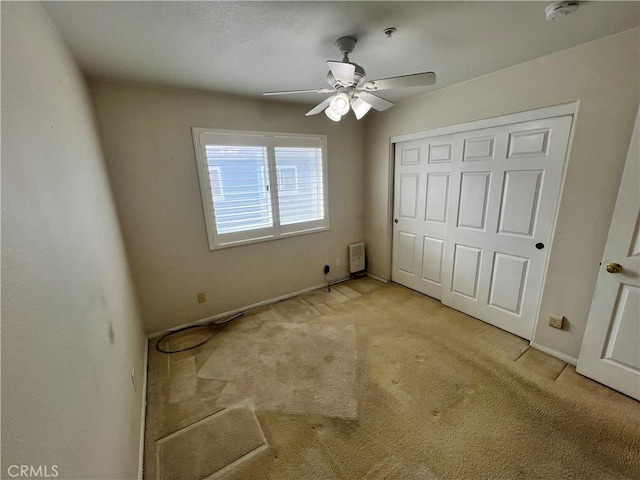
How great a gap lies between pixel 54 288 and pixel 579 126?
3147 millimetres

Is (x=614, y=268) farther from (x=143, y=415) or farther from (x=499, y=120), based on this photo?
(x=143, y=415)

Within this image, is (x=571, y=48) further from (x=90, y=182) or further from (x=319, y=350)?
(x=90, y=182)

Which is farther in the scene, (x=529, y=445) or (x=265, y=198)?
(x=265, y=198)

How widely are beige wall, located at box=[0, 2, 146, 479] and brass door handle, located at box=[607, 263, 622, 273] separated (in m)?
2.94

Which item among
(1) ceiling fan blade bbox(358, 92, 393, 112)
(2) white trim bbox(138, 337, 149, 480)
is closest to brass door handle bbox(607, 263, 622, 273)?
(1) ceiling fan blade bbox(358, 92, 393, 112)

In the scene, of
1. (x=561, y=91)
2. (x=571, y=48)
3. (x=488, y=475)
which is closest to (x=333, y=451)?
(x=488, y=475)

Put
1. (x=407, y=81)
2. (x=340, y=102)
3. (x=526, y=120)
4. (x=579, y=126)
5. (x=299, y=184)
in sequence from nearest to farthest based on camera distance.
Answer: (x=407, y=81) < (x=340, y=102) < (x=579, y=126) < (x=526, y=120) < (x=299, y=184)

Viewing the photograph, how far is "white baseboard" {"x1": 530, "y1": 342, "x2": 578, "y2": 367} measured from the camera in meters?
2.09

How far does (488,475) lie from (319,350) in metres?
1.38

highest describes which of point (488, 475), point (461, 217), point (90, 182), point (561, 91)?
point (561, 91)

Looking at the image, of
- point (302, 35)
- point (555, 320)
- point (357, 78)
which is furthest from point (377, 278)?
point (302, 35)

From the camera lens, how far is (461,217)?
2.78 m

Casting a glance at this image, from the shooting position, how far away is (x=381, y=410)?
1.75m

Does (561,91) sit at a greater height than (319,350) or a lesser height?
greater
